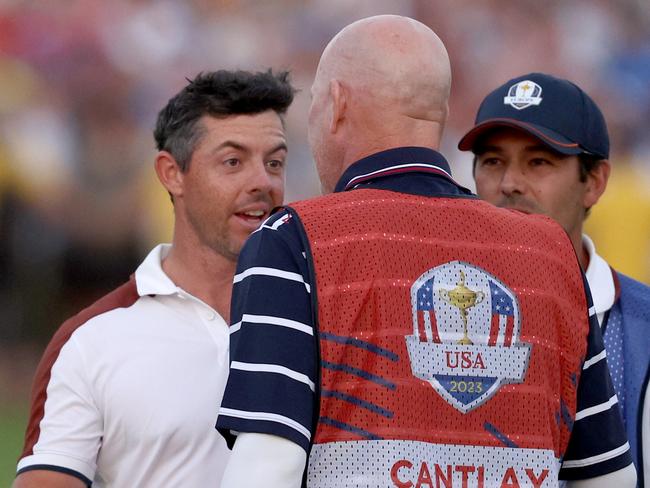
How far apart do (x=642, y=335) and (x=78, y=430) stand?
153 cm

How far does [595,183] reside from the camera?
3.80m

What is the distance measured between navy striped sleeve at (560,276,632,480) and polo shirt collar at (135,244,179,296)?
50.6 inches

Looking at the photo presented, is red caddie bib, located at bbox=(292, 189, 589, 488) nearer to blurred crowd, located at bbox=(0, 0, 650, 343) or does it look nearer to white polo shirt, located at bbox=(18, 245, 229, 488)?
white polo shirt, located at bbox=(18, 245, 229, 488)

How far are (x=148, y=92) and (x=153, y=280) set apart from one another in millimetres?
7226

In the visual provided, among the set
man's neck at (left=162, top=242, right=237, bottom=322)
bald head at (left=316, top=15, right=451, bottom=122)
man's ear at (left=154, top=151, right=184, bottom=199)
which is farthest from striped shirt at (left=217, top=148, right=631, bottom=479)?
man's ear at (left=154, top=151, right=184, bottom=199)

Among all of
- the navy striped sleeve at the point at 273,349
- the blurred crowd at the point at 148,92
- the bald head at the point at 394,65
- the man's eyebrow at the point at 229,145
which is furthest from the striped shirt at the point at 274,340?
the blurred crowd at the point at 148,92

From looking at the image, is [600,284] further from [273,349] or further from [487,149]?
[273,349]

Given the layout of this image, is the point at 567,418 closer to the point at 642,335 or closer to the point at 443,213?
the point at 443,213

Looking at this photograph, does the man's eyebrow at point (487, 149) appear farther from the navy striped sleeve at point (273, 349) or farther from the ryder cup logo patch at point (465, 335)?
the navy striped sleeve at point (273, 349)

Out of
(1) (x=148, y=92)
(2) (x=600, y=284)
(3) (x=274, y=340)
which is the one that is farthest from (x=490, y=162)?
(1) (x=148, y=92)

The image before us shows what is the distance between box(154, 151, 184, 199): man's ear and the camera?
385 cm

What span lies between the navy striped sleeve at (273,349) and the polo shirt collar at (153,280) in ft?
3.69

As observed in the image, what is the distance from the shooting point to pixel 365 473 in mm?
2387

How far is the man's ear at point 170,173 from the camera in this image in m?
3.85
